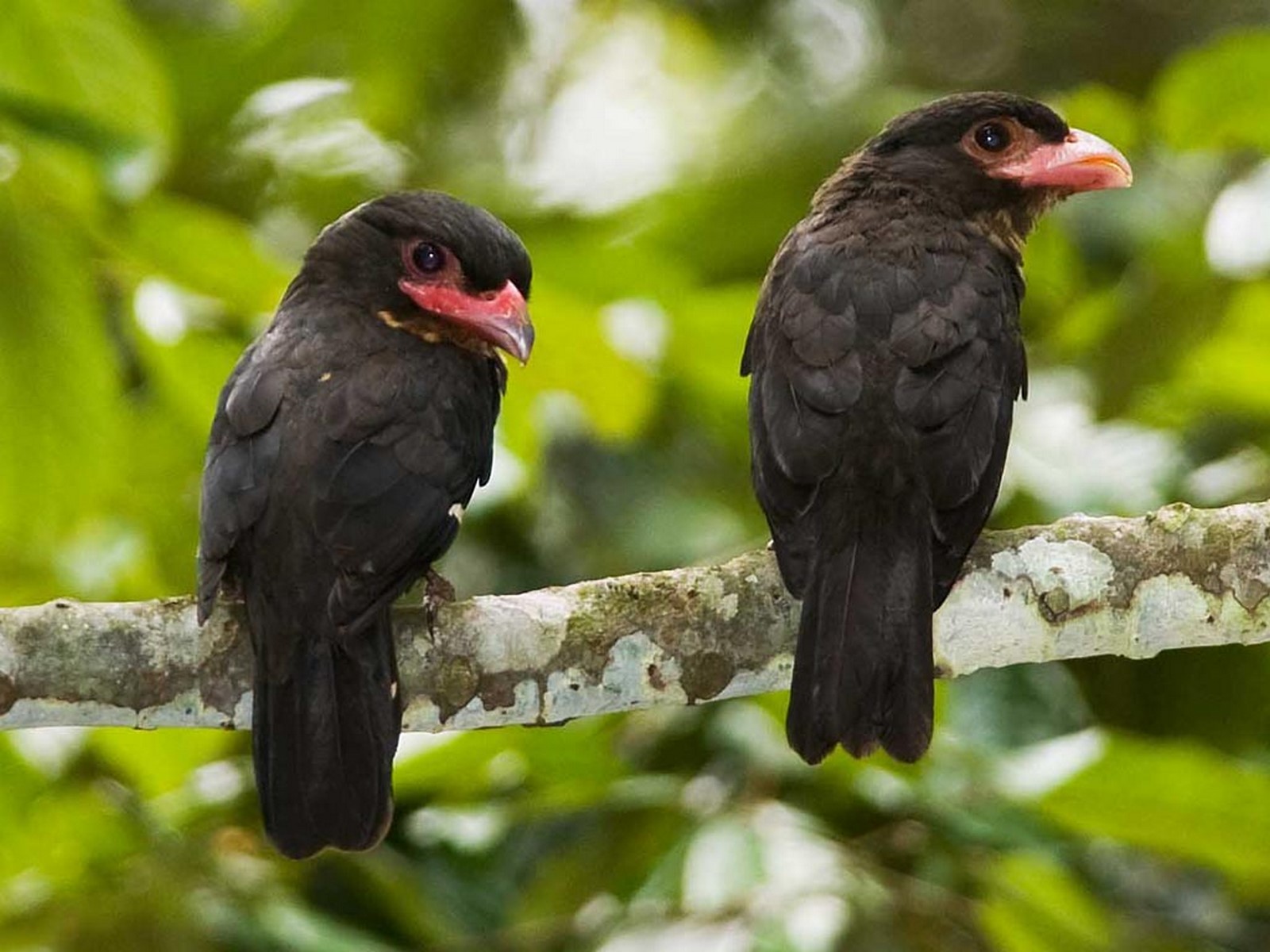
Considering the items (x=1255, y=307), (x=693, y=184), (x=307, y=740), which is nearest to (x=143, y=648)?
(x=307, y=740)

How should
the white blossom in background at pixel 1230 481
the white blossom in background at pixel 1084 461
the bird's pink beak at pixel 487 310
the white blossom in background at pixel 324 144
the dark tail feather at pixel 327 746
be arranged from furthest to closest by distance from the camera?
1. the white blossom in background at pixel 324 144
2. the white blossom in background at pixel 1230 481
3. the white blossom in background at pixel 1084 461
4. the bird's pink beak at pixel 487 310
5. the dark tail feather at pixel 327 746

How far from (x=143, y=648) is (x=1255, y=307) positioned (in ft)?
8.82

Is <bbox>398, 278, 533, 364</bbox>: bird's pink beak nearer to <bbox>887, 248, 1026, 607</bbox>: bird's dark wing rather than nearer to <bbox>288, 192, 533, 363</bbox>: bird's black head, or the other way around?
<bbox>288, 192, 533, 363</bbox>: bird's black head

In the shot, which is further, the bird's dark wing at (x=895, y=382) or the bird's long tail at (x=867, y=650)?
the bird's dark wing at (x=895, y=382)

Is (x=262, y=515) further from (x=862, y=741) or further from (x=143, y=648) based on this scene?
(x=862, y=741)

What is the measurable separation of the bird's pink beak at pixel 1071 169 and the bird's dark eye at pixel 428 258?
120 centimetres

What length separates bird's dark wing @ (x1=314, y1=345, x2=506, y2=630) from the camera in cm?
373

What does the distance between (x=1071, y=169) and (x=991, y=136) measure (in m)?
0.19

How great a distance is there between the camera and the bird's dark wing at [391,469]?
373cm

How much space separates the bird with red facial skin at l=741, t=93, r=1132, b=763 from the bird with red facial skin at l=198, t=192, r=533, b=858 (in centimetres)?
53

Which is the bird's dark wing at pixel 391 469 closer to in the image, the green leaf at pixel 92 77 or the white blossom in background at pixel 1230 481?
the green leaf at pixel 92 77

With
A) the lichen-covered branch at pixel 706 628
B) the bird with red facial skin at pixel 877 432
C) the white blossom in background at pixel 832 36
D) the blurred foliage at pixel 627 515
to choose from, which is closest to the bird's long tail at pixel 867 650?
the bird with red facial skin at pixel 877 432

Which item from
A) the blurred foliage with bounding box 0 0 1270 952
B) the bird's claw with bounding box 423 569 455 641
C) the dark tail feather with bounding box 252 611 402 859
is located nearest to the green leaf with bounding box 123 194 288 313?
the blurred foliage with bounding box 0 0 1270 952

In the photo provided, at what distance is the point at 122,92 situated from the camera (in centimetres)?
416
